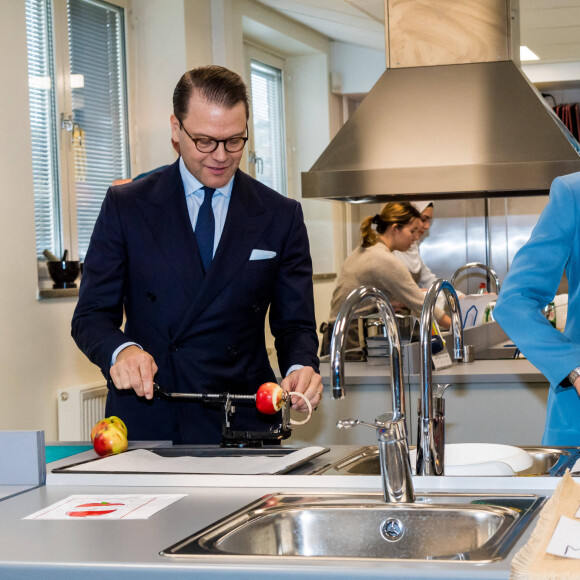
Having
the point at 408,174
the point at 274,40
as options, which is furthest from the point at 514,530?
the point at 274,40

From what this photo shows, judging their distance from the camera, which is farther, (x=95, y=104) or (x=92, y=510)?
(x=95, y=104)

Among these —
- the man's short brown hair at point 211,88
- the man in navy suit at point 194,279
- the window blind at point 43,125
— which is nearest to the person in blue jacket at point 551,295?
the man in navy suit at point 194,279

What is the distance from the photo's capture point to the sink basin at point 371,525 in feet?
4.52

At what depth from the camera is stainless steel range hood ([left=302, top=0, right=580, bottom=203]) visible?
10.1 feet

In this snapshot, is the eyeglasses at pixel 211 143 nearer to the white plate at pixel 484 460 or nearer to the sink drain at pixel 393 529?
the white plate at pixel 484 460

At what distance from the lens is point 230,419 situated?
192 centimetres

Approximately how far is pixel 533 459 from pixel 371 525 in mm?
504

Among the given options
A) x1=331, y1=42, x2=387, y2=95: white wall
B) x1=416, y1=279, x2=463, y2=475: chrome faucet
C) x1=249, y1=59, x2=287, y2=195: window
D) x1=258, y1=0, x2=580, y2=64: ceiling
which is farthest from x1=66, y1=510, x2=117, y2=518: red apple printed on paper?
x1=331, y1=42, x2=387, y2=95: white wall

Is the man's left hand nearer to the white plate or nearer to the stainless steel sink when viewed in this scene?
the stainless steel sink

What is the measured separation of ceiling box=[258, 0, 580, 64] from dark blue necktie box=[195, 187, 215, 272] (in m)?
3.57

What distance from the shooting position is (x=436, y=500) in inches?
57.1

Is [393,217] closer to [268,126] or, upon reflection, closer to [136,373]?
[268,126]

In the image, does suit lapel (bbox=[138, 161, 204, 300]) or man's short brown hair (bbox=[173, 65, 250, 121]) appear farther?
suit lapel (bbox=[138, 161, 204, 300])

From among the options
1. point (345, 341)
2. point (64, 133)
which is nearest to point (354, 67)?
point (64, 133)
